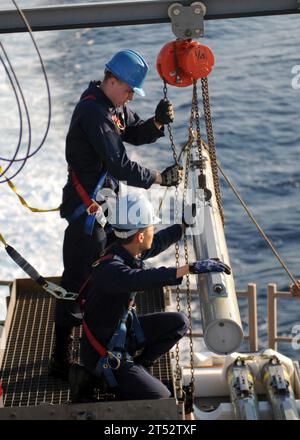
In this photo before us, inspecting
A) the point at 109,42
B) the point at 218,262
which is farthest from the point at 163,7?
the point at 109,42

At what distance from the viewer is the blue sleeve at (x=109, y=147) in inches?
252

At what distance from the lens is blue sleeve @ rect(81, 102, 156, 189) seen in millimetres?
6406

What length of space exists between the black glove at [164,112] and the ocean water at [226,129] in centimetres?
683

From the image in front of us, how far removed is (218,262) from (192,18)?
5.98 feet

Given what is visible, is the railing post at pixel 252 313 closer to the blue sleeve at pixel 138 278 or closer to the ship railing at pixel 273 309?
the ship railing at pixel 273 309

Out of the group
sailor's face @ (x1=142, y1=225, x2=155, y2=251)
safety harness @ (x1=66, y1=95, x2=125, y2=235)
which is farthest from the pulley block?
sailor's face @ (x1=142, y1=225, x2=155, y2=251)

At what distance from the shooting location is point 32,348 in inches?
289

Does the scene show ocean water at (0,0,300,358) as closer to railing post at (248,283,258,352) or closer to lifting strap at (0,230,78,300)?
railing post at (248,283,258,352)

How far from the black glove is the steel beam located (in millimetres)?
604

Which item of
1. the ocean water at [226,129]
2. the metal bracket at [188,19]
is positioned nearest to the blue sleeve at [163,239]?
the metal bracket at [188,19]

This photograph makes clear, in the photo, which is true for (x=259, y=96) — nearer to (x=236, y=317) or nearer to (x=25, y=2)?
(x=25, y=2)

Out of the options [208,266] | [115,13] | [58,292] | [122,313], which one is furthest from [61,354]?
[115,13]
